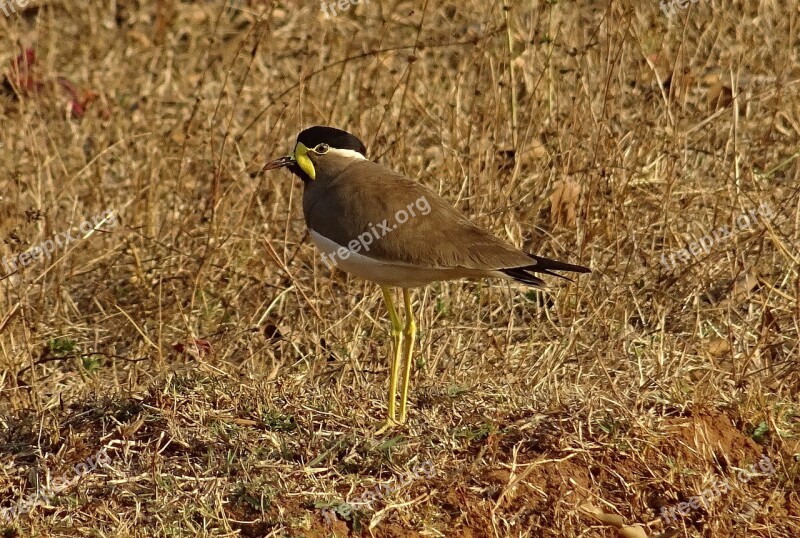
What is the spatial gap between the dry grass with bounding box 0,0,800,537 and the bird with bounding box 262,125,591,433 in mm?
471

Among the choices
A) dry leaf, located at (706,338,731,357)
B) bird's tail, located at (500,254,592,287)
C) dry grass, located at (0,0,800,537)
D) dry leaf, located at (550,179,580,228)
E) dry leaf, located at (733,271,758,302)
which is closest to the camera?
dry grass, located at (0,0,800,537)

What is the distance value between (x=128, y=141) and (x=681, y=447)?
4141mm

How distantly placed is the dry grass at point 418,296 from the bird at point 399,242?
1.55ft

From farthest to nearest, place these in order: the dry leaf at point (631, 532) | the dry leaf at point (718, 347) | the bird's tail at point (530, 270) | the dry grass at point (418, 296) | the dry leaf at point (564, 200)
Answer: the dry leaf at point (564, 200) → the dry leaf at point (718, 347) → the bird's tail at point (530, 270) → the dry grass at point (418, 296) → the dry leaf at point (631, 532)

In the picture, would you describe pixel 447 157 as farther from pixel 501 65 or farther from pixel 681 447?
pixel 681 447

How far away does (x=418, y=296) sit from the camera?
5.72 metres

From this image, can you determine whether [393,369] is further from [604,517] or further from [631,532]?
[631,532]

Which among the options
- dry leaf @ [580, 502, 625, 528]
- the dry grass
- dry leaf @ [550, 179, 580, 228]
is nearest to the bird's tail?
the dry grass

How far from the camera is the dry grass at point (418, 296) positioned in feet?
13.3

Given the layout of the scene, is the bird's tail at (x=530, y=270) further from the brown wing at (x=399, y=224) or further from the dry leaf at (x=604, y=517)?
the dry leaf at (x=604, y=517)

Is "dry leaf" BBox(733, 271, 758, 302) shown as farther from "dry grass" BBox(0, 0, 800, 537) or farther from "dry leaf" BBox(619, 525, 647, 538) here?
"dry leaf" BBox(619, 525, 647, 538)

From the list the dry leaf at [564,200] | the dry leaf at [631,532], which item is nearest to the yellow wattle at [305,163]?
the dry leaf at [564,200]

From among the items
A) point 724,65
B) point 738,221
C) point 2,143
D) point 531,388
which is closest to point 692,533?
point 531,388

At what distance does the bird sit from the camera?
14.1ft
